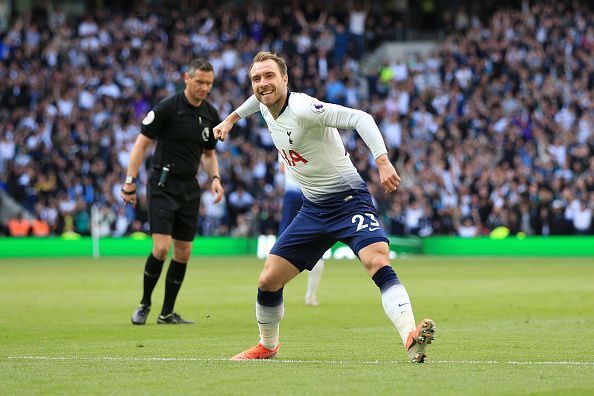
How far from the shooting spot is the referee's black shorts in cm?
1388

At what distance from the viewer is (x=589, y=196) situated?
34438 mm

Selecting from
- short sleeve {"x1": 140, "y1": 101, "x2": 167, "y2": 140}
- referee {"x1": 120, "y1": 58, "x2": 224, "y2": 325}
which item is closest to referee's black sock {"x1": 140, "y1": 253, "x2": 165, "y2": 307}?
referee {"x1": 120, "y1": 58, "x2": 224, "y2": 325}

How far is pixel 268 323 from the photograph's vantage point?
10.0 meters

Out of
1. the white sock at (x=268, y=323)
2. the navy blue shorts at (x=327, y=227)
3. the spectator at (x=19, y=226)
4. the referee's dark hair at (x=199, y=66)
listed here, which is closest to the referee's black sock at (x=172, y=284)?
the referee's dark hair at (x=199, y=66)

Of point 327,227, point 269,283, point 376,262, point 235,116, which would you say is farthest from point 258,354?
point 235,116

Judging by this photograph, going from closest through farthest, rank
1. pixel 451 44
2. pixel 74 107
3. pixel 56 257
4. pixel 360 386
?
pixel 360 386 < pixel 56 257 < pixel 74 107 < pixel 451 44

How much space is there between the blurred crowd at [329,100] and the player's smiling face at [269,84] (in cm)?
2470

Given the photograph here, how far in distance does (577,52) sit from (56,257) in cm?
1767

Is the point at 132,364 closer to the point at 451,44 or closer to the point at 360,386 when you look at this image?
the point at 360,386

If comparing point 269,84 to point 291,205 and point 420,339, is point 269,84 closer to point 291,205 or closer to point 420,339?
point 420,339

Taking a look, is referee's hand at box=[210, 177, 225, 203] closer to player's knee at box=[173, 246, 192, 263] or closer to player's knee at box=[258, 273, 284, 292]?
player's knee at box=[173, 246, 192, 263]

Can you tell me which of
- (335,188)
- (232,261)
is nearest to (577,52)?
(232,261)

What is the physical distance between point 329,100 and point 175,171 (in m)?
25.1

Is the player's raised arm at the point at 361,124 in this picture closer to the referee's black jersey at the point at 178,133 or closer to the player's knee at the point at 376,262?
the player's knee at the point at 376,262
